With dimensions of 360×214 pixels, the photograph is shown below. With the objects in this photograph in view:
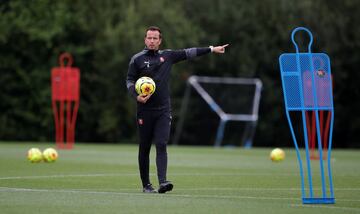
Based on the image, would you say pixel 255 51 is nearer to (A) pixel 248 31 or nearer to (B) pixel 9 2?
(A) pixel 248 31

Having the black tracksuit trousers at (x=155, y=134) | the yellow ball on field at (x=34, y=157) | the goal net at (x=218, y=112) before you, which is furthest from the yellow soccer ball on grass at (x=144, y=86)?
the goal net at (x=218, y=112)

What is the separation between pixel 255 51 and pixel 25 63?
11120 mm

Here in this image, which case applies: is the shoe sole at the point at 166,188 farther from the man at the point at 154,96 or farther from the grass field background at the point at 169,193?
the man at the point at 154,96

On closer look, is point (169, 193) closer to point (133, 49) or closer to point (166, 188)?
point (166, 188)

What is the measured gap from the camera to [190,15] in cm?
4497

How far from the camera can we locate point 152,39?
12.3m

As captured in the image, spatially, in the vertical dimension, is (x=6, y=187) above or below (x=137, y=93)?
below

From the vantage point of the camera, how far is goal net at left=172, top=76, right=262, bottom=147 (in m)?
39.1

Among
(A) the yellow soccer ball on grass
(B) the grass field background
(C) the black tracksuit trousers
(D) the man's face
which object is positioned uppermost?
(D) the man's face

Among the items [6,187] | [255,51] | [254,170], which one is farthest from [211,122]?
[6,187]

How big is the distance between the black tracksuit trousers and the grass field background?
16.4 inches

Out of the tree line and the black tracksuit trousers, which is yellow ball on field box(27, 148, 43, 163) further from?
the tree line

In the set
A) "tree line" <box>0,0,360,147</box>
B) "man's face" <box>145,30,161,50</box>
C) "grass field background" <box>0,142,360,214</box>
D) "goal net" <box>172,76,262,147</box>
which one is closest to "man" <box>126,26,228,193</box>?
"man's face" <box>145,30,161,50</box>

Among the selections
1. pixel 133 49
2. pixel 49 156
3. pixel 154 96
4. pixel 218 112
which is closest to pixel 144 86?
pixel 154 96
